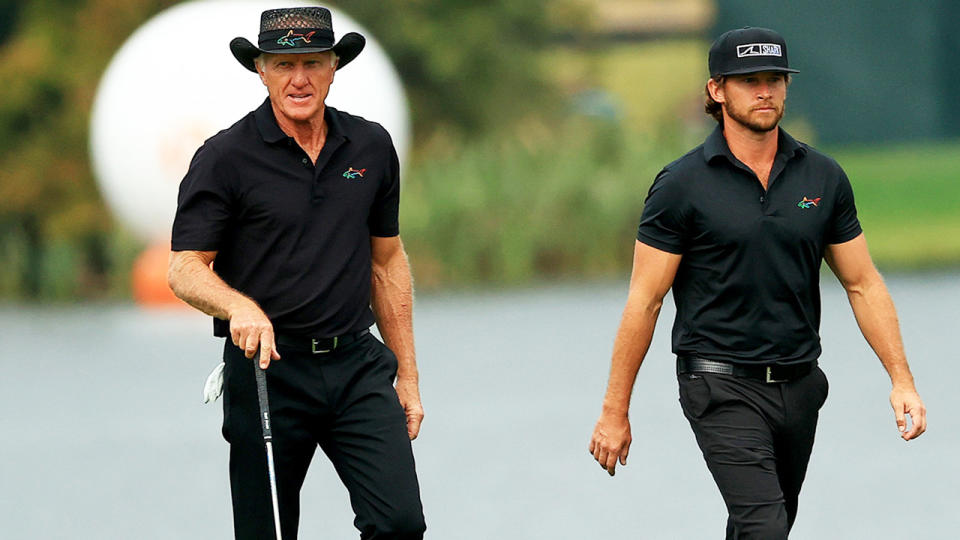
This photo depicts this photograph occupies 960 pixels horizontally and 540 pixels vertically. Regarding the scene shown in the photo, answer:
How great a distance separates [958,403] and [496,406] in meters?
2.90

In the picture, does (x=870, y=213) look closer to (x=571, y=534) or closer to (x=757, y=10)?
(x=757, y=10)

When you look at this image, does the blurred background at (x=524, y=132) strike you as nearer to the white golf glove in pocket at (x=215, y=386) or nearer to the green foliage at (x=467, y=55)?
the green foliage at (x=467, y=55)

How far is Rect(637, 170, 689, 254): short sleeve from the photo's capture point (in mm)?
5945

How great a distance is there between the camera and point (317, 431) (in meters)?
5.92

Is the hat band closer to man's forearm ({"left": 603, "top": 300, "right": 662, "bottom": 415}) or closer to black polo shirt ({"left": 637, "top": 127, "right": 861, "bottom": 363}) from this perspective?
black polo shirt ({"left": 637, "top": 127, "right": 861, "bottom": 363})

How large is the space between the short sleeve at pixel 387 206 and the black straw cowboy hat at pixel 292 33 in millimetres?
446

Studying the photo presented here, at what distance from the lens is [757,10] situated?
2477 cm

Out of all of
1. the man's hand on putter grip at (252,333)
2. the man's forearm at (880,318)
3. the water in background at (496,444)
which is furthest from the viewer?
the water in background at (496,444)

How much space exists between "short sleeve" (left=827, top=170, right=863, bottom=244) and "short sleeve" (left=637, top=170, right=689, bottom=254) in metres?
0.50

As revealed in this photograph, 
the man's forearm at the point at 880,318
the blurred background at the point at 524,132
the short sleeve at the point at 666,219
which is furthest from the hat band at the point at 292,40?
the blurred background at the point at 524,132

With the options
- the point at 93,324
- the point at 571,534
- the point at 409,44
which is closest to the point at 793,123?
the point at 409,44

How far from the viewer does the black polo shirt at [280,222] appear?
227 inches

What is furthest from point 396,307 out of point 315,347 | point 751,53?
point 751,53

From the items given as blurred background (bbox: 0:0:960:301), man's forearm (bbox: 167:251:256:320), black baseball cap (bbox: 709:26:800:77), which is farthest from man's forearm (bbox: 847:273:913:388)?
→ blurred background (bbox: 0:0:960:301)
